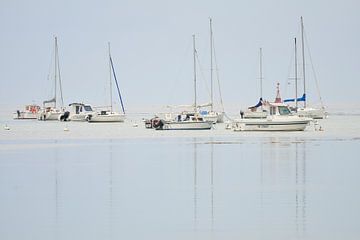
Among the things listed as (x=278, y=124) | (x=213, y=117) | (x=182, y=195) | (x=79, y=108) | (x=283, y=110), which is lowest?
(x=182, y=195)

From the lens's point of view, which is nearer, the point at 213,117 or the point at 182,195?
the point at 182,195

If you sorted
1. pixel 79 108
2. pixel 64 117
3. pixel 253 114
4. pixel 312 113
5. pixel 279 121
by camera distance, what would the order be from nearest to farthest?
1. pixel 279 121
2. pixel 253 114
3. pixel 312 113
4. pixel 64 117
5. pixel 79 108

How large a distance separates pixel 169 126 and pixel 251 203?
159 feet

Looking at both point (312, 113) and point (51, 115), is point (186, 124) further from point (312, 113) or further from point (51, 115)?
point (51, 115)

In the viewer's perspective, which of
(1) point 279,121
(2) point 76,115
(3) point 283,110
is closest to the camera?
(1) point 279,121

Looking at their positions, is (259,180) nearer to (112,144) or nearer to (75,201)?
(75,201)

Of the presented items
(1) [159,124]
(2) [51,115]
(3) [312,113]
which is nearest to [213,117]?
(1) [159,124]

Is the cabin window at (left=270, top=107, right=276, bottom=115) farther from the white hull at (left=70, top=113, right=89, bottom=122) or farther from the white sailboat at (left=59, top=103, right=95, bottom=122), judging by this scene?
the white hull at (left=70, top=113, right=89, bottom=122)

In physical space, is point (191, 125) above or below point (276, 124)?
below

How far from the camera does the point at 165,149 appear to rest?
42.0 m

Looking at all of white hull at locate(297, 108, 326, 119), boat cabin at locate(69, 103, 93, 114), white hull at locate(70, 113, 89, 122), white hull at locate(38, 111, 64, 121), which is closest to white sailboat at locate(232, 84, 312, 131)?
white hull at locate(297, 108, 326, 119)

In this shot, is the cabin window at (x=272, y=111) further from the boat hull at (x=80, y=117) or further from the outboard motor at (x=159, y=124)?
the boat hull at (x=80, y=117)

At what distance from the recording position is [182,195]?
2186 cm

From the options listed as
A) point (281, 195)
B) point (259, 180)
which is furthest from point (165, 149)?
point (281, 195)
